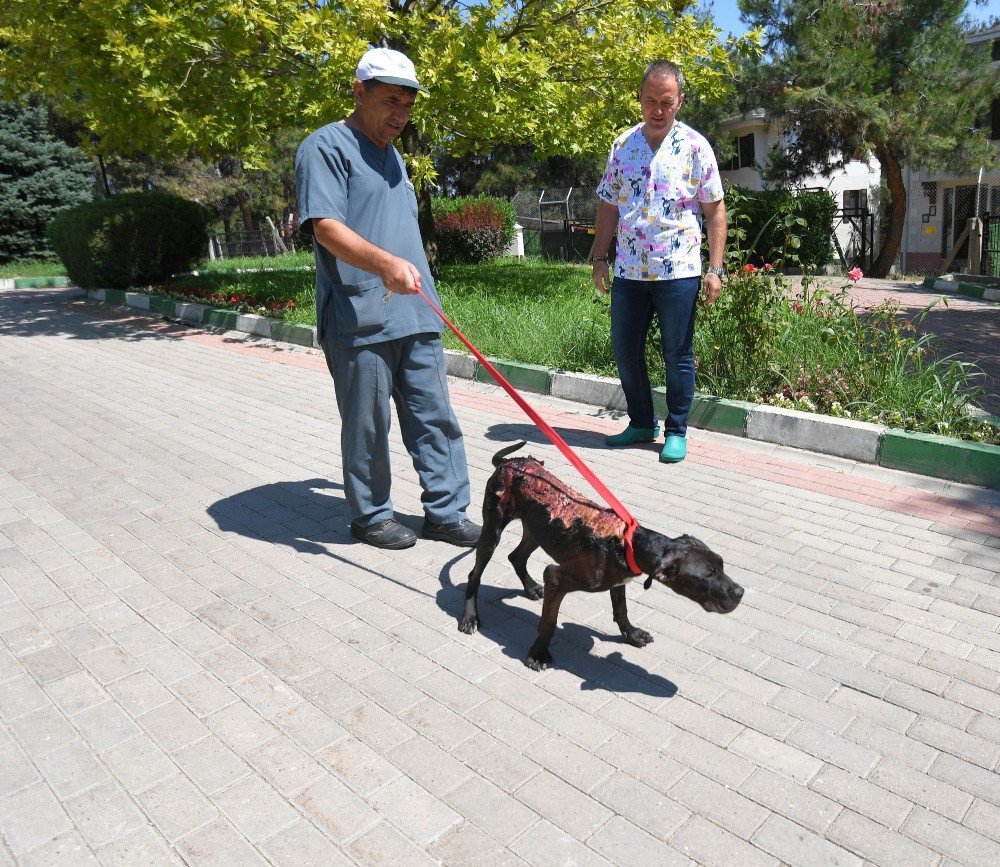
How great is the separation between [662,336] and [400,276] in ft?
8.31

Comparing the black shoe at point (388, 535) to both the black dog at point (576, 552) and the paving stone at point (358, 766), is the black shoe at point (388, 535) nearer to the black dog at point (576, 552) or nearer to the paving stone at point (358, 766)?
the black dog at point (576, 552)

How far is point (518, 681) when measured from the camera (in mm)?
2977

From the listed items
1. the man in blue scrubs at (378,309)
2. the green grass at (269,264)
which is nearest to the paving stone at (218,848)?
the man in blue scrubs at (378,309)

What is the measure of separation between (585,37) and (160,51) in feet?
17.6

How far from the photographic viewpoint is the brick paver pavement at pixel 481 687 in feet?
7.47

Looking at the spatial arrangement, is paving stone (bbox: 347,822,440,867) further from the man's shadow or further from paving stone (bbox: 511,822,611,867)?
the man's shadow

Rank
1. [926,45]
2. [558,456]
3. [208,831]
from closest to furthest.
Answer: [208,831], [558,456], [926,45]

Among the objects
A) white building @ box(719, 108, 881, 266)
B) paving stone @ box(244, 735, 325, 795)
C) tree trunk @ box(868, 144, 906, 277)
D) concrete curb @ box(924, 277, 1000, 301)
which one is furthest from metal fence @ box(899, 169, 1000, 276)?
paving stone @ box(244, 735, 325, 795)

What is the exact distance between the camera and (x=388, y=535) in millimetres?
4039

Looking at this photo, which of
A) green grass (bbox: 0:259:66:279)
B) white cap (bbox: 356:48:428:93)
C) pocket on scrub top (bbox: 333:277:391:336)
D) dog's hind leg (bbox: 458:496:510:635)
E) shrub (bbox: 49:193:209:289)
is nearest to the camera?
dog's hind leg (bbox: 458:496:510:635)

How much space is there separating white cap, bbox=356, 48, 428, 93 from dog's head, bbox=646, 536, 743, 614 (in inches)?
86.3

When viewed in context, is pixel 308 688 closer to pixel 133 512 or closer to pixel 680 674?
pixel 680 674

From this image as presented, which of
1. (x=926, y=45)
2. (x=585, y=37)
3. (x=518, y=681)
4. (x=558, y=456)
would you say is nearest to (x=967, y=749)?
(x=518, y=681)

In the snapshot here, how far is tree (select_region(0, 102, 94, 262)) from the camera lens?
23625mm
